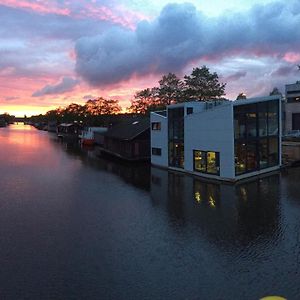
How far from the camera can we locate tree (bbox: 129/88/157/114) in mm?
87125

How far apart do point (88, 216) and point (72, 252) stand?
634cm

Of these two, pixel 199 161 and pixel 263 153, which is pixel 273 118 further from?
pixel 199 161

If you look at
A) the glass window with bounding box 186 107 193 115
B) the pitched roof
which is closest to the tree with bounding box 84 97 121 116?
the pitched roof

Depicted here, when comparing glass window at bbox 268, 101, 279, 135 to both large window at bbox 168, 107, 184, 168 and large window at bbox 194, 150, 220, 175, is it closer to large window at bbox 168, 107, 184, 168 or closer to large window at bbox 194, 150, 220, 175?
large window at bbox 194, 150, 220, 175

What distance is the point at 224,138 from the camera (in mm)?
32531

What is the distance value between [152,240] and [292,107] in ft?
261

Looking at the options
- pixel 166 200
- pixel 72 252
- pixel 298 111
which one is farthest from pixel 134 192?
pixel 298 111

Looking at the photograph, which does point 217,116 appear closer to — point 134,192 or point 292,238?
point 134,192

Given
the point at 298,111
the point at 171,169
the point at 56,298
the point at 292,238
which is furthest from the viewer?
the point at 298,111

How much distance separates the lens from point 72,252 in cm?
1670

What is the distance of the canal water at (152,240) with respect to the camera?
13234mm

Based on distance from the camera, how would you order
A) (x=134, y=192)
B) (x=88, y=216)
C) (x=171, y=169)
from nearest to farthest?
(x=88, y=216)
(x=134, y=192)
(x=171, y=169)

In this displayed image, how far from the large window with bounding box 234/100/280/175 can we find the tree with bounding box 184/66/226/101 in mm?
35498

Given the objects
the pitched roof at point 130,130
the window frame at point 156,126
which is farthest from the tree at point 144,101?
the window frame at point 156,126
